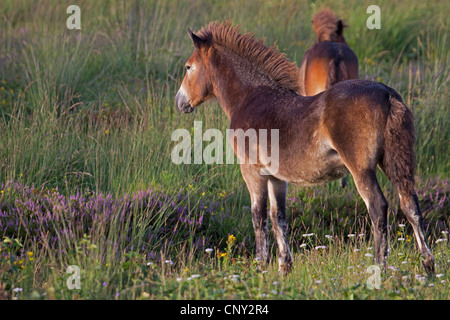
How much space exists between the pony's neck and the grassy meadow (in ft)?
3.71

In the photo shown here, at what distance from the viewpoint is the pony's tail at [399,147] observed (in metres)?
4.71

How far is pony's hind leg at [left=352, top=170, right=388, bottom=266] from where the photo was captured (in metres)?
4.74

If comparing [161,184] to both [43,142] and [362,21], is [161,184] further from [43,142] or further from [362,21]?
[362,21]

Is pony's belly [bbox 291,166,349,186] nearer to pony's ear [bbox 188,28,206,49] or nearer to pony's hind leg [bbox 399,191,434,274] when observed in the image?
pony's hind leg [bbox 399,191,434,274]

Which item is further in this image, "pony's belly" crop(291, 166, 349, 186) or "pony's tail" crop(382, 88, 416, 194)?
"pony's belly" crop(291, 166, 349, 186)

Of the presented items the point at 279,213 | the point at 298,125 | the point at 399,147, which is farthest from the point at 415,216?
the point at 279,213

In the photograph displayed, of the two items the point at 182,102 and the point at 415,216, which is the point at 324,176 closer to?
the point at 415,216

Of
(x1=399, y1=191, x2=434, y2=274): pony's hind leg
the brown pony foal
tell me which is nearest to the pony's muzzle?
the brown pony foal

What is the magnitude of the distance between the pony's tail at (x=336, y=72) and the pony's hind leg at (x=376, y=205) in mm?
3776

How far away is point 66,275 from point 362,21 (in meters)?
9.74

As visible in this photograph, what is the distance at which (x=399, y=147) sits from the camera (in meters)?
4.72

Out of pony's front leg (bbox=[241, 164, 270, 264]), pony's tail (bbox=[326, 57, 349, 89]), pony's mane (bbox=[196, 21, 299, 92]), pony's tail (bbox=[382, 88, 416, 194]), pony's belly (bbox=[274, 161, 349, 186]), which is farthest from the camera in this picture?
pony's tail (bbox=[326, 57, 349, 89])

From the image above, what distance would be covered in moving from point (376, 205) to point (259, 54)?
199cm
